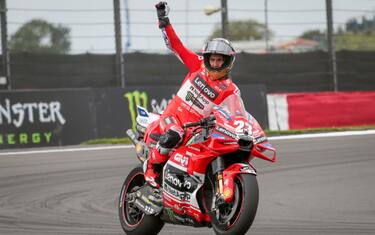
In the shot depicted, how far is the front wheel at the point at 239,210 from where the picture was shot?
5.78 metres

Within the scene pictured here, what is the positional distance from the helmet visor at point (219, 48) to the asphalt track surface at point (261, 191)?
161 cm

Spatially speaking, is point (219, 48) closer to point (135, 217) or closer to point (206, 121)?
point (206, 121)

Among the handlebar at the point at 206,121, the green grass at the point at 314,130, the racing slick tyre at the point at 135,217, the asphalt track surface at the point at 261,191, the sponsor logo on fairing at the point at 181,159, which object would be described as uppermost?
the handlebar at the point at 206,121

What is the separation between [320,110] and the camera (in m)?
18.1

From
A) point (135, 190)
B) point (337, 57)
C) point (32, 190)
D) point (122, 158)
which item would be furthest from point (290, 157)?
point (337, 57)

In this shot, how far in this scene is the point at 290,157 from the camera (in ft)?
41.0

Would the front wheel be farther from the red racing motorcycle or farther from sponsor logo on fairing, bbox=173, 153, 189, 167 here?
sponsor logo on fairing, bbox=173, 153, 189, 167

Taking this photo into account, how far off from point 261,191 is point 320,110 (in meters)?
8.92

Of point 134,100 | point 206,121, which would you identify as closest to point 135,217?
point 206,121

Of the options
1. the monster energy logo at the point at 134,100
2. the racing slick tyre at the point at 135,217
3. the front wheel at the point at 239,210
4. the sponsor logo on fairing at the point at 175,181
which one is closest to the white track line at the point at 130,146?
the monster energy logo at the point at 134,100

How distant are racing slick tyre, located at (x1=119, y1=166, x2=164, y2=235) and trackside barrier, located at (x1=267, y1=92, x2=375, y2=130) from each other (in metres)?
10.3

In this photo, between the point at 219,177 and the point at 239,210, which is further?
the point at 219,177

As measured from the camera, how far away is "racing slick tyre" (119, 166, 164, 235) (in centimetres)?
689

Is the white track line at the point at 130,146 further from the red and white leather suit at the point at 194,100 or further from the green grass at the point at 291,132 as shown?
the red and white leather suit at the point at 194,100
